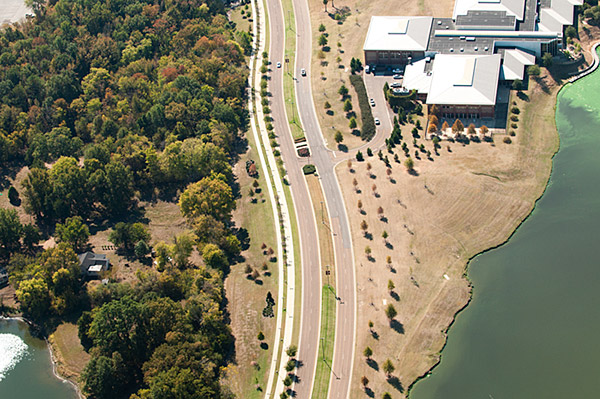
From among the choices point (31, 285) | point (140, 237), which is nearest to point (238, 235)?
point (140, 237)

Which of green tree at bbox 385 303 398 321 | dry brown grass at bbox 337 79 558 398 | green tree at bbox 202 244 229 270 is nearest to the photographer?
dry brown grass at bbox 337 79 558 398

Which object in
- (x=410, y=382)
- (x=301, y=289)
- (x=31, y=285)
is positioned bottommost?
(x=410, y=382)

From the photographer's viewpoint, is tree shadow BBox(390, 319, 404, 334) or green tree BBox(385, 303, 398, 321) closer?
tree shadow BBox(390, 319, 404, 334)

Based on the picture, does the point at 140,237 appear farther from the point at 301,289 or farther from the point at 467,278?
the point at 467,278

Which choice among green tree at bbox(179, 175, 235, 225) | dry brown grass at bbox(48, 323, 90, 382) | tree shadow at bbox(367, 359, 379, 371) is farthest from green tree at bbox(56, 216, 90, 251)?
tree shadow at bbox(367, 359, 379, 371)

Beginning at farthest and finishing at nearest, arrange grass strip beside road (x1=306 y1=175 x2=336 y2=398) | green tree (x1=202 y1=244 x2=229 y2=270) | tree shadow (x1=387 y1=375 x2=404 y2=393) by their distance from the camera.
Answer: green tree (x1=202 y1=244 x2=229 y2=270), grass strip beside road (x1=306 y1=175 x2=336 y2=398), tree shadow (x1=387 y1=375 x2=404 y2=393)

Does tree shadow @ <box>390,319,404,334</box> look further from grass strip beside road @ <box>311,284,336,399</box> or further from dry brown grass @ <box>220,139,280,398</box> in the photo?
dry brown grass @ <box>220,139,280,398</box>

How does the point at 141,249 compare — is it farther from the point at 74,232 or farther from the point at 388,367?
the point at 388,367
